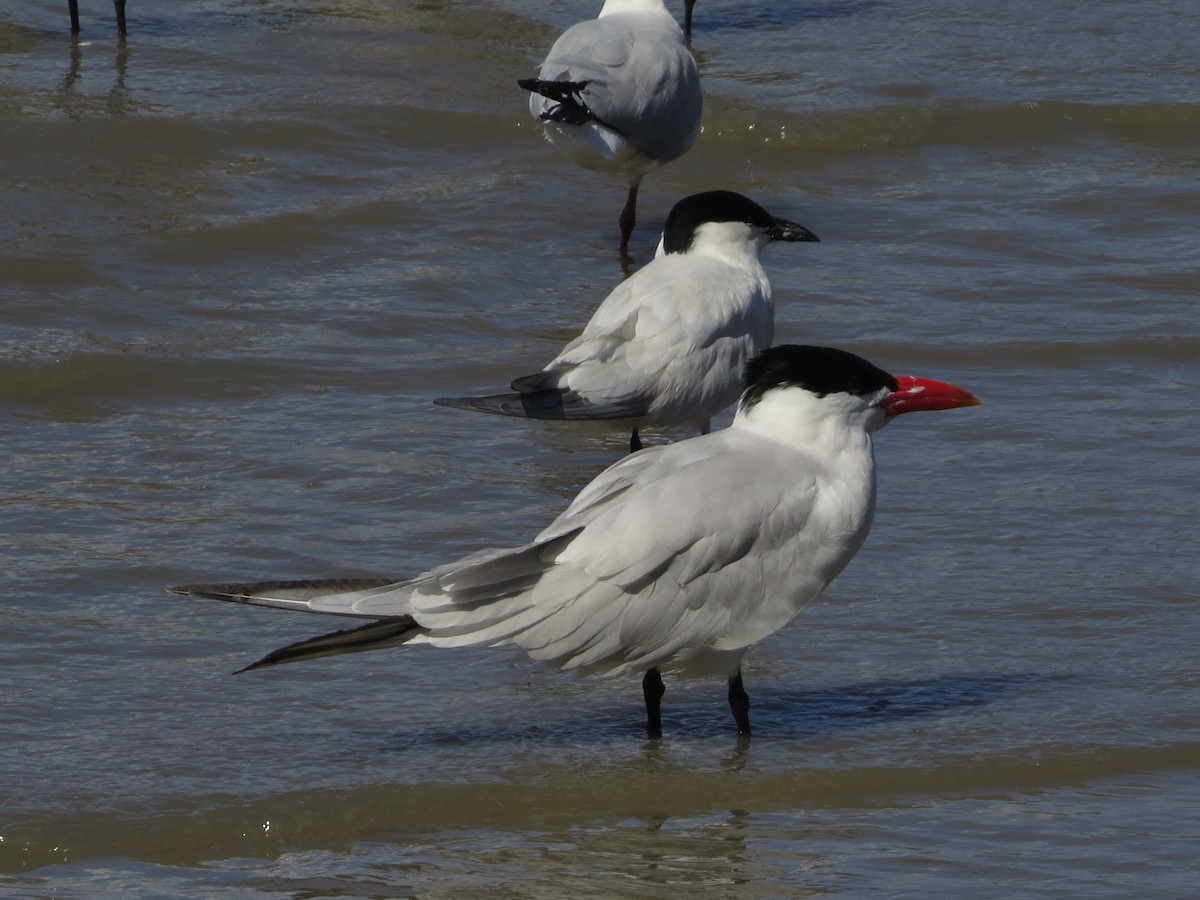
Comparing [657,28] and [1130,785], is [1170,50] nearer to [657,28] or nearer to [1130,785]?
[657,28]

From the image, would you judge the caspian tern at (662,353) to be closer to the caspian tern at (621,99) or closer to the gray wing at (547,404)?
the gray wing at (547,404)

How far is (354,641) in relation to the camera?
14.3ft

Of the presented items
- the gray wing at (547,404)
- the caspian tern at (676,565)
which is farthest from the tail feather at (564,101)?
the caspian tern at (676,565)

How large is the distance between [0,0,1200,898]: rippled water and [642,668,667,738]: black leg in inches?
2.9

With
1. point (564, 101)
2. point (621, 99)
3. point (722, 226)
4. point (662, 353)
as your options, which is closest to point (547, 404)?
point (662, 353)

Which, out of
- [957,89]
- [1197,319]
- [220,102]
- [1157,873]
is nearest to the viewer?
[1157,873]

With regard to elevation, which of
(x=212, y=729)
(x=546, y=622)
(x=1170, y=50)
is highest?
→ (x=1170, y=50)

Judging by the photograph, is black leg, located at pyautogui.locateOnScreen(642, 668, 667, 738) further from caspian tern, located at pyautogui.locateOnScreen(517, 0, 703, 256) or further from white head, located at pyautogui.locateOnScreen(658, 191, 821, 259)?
caspian tern, located at pyautogui.locateOnScreen(517, 0, 703, 256)

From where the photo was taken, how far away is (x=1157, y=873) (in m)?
4.06

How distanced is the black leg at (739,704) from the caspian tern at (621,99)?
452 centimetres

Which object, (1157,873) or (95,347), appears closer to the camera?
(1157,873)

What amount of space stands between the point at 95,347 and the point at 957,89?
5.76 meters

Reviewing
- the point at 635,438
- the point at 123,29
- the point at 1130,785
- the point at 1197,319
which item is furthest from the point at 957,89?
the point at 1130,785

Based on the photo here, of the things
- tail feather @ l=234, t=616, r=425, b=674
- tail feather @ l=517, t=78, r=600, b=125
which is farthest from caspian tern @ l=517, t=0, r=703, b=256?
tail feather @ l=234, t=616, r=425, b=674
